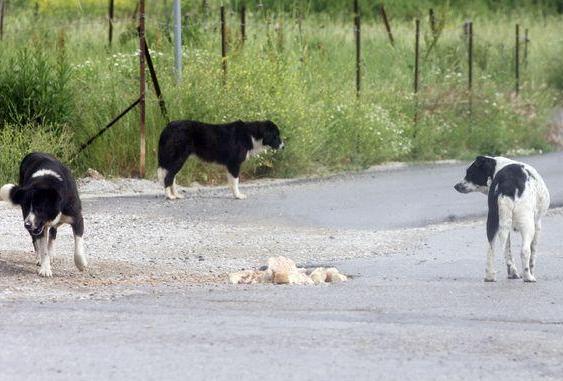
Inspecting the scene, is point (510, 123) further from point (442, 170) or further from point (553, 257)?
point (553, 257)

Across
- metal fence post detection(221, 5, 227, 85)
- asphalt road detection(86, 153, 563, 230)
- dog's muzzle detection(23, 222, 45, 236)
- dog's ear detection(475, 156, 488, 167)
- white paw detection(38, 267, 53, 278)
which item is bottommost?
asphalt road detection(86, 153, 563, 230)

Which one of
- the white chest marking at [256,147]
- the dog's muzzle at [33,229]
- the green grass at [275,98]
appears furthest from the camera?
the green grass at [275,98]

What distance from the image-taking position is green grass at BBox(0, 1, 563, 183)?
2316 centimetres

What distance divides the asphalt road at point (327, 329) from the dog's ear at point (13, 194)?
166 centimetres

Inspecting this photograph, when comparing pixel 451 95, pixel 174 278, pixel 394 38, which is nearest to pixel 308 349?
pixel 174 278

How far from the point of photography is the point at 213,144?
21562mm

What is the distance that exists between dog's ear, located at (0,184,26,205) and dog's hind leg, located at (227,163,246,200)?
776 centimetres

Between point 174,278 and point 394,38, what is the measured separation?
89.5ft

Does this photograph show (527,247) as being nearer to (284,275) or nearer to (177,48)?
(284,275)

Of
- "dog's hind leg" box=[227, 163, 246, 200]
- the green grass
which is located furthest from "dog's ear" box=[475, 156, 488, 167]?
the green grass

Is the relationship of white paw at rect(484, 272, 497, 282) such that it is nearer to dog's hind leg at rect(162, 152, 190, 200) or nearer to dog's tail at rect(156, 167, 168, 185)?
dog's hind leg at rect(162, 152, 190, 200)

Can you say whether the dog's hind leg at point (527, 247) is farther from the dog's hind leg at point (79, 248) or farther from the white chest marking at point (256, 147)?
the white chest marking at point (256, 147)

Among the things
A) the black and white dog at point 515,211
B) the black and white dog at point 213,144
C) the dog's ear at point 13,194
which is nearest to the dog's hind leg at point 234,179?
the black and white dog at point 213,144

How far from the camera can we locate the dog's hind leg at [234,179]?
2114 centimetres
